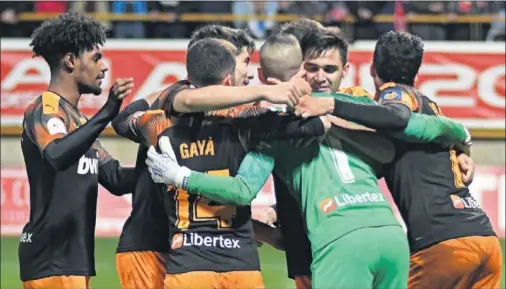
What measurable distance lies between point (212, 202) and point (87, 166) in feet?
3.42

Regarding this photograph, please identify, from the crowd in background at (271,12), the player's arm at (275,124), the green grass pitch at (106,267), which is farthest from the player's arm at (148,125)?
the crowd in background at (271,12)

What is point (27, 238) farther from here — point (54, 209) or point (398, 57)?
point (398, 57)

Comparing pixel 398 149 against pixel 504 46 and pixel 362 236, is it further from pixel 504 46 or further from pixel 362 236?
pixel 504 46

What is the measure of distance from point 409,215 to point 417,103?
635 millimetres

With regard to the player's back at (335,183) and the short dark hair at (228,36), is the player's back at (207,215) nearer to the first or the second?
the player's back at (335,183)

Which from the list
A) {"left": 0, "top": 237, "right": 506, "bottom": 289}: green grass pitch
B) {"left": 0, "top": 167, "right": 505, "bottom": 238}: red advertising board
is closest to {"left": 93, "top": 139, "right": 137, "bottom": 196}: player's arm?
{"left": 0, "top": 237, "right": 506, "bottom": 289}: green grass pitch

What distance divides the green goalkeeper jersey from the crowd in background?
35.2 ft

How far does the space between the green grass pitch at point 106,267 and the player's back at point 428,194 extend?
394 cm

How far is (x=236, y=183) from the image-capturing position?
4.83 metres

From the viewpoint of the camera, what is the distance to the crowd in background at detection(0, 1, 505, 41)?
15.9m

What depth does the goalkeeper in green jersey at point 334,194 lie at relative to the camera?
4.79 meters

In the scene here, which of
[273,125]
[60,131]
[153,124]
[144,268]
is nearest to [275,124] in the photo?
[273,125]

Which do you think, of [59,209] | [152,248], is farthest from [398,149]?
[59,209]

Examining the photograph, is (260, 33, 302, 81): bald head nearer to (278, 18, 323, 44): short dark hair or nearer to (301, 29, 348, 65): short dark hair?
(301, 29, 348, 65): short dark hair
